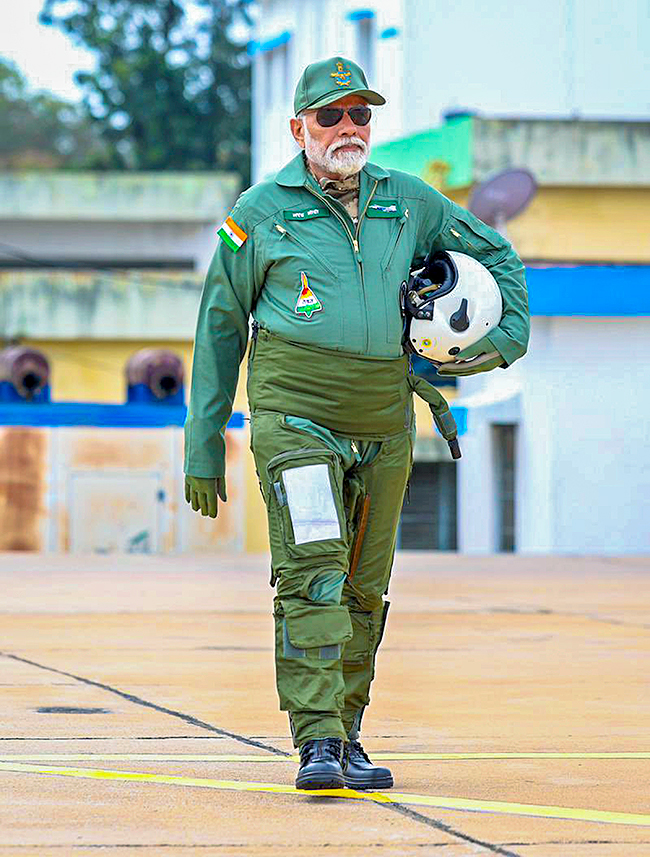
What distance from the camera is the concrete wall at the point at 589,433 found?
83.4ft

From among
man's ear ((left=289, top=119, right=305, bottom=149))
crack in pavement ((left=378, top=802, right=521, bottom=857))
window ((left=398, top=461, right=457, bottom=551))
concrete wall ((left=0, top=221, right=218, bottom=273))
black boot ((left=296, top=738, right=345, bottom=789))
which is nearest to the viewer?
crack in pavement ((left=378, top=802, right=521, bottom=857))

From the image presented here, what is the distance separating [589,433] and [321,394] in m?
20.1

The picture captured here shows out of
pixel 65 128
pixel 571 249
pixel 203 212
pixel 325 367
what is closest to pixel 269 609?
pixel 325 367

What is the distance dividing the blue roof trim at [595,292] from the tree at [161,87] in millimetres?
26740

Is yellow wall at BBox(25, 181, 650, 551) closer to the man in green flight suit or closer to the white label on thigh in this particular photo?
the man in green flight suit

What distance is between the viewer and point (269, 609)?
502 inches

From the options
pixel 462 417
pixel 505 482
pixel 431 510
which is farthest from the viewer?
pixel 431 510

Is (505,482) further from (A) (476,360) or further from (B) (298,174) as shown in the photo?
(B) (298,174)

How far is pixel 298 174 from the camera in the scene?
589 cm

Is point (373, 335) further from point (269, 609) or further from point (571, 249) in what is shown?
point (571, 249)

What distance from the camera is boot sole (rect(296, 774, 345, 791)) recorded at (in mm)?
5523

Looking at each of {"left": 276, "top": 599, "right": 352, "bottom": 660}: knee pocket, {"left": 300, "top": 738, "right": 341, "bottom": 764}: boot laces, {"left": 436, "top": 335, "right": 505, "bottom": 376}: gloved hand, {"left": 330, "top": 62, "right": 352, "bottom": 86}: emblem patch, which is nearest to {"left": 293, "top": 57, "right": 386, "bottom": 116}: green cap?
{"left": 330, "top": 62, "right": 352, "bottom": 86}: emblem patch

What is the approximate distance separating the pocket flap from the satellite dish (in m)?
19.4

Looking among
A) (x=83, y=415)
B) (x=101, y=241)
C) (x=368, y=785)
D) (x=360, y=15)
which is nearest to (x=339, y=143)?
(x=368, y=785)
